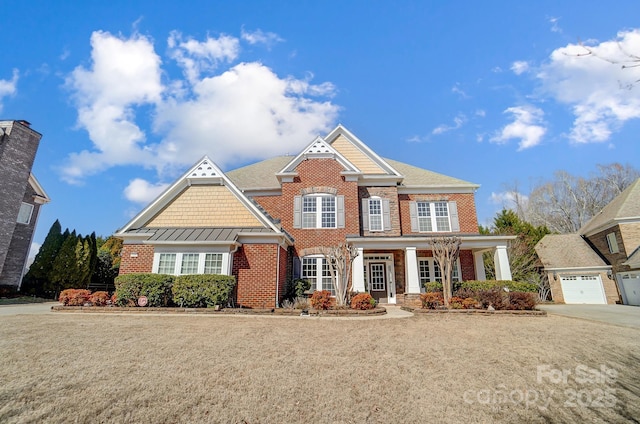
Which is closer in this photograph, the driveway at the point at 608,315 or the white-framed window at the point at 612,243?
the driveway at the point at 608,315

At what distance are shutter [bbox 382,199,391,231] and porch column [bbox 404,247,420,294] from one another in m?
2.28

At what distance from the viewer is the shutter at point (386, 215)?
17406 mm

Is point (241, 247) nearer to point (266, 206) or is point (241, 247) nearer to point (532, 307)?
point (266, 206)

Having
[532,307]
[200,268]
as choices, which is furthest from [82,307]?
[532,307]

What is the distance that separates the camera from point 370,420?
3627 mm

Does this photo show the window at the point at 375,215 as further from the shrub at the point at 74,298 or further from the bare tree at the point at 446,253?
the shrub at the point at 74,298

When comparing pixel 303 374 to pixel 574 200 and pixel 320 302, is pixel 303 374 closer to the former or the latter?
pixel 320 302

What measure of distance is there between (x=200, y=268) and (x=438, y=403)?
1067 cm

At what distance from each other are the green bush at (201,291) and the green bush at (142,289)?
460 mm

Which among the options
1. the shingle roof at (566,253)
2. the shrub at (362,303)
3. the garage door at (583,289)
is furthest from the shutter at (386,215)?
the garage door at (583,289)

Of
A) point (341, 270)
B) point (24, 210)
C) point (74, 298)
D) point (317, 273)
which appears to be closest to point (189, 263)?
point (74, 298)

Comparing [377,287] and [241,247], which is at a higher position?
[241,247]

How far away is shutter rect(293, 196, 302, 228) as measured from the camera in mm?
16620

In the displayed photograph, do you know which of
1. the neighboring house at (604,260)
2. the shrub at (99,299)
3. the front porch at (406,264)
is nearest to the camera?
the shrub at (99,299)
